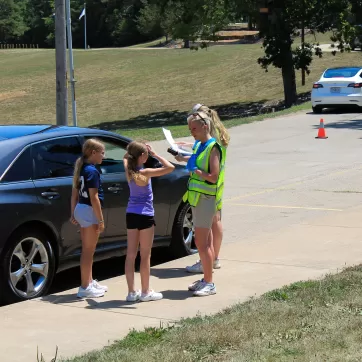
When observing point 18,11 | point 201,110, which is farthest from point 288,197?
point 18,11

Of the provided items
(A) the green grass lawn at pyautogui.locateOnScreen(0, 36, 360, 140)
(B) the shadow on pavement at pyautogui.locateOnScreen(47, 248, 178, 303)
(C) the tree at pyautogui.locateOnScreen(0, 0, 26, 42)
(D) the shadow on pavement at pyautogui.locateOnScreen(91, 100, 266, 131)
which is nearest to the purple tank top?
(B) the shadow on pavement at pyautogui.locateOnScreen(47, 248, 178, 303)

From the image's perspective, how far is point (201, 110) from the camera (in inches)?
300

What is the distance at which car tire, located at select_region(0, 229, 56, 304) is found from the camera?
7.33 meters

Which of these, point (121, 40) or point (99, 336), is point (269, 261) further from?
point (121, 40)

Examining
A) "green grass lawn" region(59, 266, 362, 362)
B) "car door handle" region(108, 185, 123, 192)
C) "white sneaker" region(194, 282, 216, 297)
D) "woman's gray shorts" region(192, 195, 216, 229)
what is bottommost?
"white sneaker" region(194, 282, 216, 297)

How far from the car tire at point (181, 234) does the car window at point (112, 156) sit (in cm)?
96

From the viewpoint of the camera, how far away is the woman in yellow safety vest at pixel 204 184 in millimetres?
7473

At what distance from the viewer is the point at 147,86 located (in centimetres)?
5650

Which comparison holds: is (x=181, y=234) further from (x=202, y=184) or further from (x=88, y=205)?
(x=88, y=205)

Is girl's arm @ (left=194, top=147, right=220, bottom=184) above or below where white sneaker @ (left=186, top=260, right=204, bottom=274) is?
above

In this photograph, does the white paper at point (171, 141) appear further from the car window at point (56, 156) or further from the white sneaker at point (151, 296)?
the white sneaker at point (151, 296)

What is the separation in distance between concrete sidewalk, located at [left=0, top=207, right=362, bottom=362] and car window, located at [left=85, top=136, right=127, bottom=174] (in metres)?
1.15

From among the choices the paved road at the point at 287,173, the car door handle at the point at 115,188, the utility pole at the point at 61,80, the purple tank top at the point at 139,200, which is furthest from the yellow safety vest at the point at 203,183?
the utility pole at the point at 61,80

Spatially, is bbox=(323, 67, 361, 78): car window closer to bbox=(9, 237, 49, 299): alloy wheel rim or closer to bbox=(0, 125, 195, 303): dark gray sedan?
Answer: bbox=(0, 125, 195, 303): dark gray sedan
